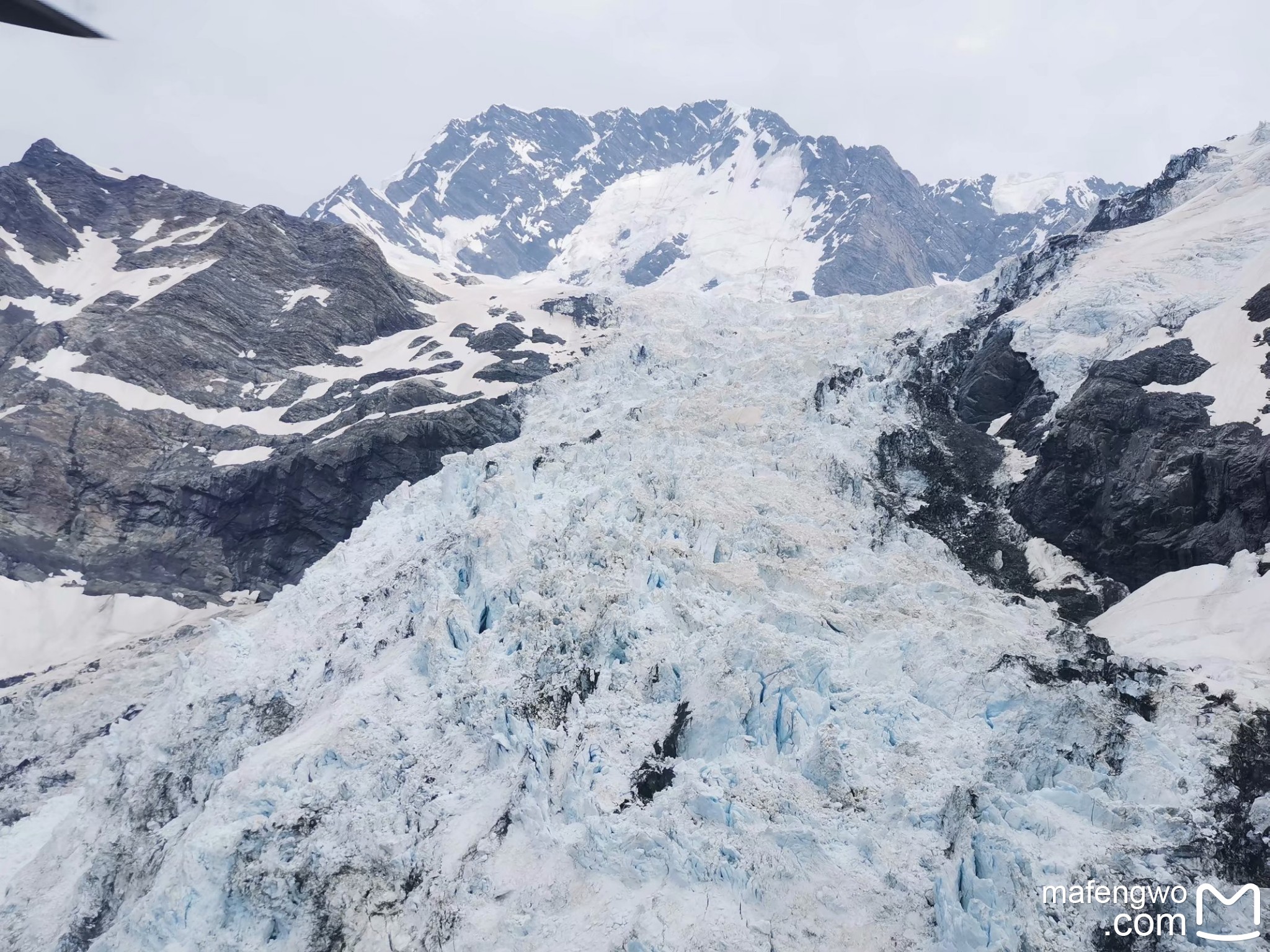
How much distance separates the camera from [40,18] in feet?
10.6

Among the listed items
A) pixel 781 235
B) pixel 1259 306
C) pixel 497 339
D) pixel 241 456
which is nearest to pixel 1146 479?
pixel 1259 306

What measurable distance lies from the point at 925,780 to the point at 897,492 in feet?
58.5

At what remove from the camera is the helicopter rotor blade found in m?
3.14

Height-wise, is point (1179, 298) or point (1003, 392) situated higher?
point (1179, 298)

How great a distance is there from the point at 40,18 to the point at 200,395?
7375cm

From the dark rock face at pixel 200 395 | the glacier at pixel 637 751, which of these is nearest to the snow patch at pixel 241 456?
the dark rock face at pixel 200 395

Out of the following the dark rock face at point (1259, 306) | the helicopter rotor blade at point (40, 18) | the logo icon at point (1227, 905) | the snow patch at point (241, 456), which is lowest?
the logo icon at point (1227, 905)

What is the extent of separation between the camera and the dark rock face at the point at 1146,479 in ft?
81.1

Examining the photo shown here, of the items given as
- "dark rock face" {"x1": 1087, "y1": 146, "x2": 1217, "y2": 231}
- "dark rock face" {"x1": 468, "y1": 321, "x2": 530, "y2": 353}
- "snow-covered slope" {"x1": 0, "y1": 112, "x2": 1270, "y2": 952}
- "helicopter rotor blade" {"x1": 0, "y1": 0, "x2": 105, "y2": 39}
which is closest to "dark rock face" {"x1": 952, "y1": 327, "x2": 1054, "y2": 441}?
"snow-covered slope" {"x1": 0, "y1": 112, "x2": 1270, "y2": 952}

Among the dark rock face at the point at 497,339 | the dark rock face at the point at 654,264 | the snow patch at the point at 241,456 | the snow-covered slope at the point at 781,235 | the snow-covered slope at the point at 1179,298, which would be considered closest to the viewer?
the snow-covered slope at the point at 1179,298

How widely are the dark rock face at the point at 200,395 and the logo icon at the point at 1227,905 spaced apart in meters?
48.6

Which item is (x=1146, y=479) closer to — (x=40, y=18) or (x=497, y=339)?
(x=40, y=18)

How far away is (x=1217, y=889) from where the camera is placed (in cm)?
1351

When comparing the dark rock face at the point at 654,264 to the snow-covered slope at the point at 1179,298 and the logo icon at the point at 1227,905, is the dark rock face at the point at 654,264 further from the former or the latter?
the logo icon at the point at 1227,905
